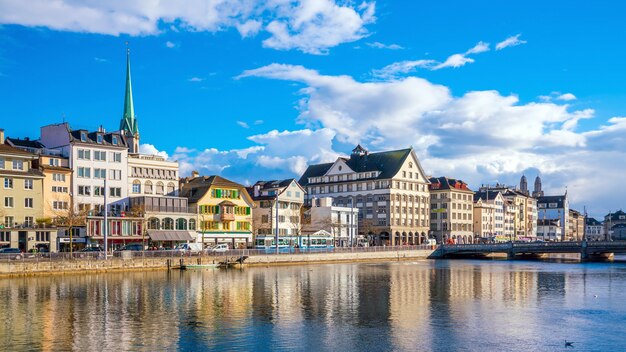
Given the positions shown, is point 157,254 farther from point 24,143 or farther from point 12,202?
point 24,143

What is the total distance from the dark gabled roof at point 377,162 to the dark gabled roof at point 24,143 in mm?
77166

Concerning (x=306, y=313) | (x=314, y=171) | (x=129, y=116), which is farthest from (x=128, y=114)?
(x=306, y=313)

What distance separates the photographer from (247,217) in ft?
397

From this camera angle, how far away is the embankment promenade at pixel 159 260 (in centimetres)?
7256

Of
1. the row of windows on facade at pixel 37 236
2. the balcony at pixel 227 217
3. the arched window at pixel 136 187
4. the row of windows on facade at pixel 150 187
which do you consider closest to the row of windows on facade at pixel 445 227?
the balcony at pixel 227 217

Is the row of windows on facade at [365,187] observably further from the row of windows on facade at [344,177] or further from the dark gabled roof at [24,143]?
the dark gabled roof at [24,143]

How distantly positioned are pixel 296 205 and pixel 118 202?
3903cm

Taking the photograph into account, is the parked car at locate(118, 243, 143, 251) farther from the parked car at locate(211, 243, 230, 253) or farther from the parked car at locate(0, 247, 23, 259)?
the parked car at locate(0, 247, 23, 259)

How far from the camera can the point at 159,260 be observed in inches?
3371

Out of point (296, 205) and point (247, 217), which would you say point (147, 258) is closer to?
point (247, 217)

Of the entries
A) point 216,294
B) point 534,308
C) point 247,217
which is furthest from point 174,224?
point 534,308

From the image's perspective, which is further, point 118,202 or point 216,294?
point 118,202

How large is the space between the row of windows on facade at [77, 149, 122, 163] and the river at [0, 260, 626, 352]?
29069mm

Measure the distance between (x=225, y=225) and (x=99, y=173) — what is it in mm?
23223
